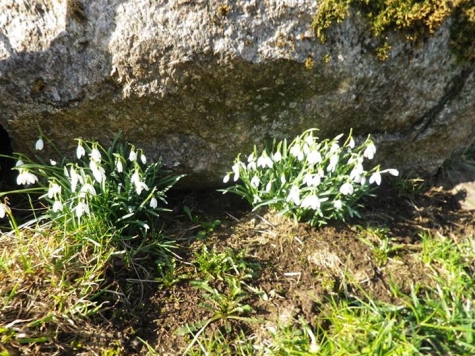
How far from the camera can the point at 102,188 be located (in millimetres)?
2400

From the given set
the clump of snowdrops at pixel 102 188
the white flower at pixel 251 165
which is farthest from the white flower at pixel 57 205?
the white flower at pixel 251 165

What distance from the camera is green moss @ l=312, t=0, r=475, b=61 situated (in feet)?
7.58

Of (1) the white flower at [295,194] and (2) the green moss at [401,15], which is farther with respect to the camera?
(1) the white flower at [295,194]

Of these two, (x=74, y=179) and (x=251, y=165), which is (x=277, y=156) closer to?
(x=251, y=165)

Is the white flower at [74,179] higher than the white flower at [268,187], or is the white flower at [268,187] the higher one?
the white flower at [74,179]

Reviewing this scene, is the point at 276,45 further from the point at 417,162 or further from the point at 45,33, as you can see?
the point at 417,162

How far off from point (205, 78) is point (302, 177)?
850mm

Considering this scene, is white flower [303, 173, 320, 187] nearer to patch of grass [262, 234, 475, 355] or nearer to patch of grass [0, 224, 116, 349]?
patch of grass [262, 234, 475, 355]

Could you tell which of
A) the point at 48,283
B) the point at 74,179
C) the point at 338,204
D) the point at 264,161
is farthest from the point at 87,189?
the point at 338,204

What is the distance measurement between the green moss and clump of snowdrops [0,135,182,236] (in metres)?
1.34

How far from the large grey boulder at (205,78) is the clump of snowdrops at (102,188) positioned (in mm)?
165

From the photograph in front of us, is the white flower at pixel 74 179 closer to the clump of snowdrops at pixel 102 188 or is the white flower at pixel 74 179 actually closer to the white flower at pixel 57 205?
the clump of snowdrops at pixel 102 188

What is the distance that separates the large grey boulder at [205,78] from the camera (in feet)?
7.41

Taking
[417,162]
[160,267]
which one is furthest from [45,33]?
[417,162]
